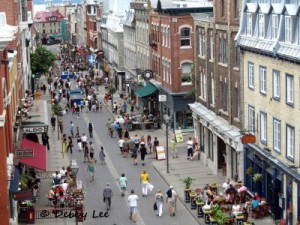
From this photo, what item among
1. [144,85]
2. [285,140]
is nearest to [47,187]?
[285,140]

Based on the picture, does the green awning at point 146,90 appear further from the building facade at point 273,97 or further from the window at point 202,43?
the building facade at point 273,97

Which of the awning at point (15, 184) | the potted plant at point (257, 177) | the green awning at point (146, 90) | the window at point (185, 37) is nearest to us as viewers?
the awning at point (15, 184)

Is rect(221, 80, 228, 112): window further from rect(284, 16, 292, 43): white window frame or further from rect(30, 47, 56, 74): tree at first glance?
rect(30, 47, 56, 74): tree

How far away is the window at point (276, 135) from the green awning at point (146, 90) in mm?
34421

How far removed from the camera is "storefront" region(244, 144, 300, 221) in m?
34.1

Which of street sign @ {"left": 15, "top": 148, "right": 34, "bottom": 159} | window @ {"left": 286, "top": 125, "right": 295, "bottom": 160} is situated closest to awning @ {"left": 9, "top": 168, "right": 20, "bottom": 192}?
street sign @ {"left": 15, "top": 148, "right": 34, "bottom": 159}

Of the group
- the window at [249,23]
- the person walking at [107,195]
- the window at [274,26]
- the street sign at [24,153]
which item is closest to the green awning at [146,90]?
the window at [249,23]

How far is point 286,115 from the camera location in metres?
35.2

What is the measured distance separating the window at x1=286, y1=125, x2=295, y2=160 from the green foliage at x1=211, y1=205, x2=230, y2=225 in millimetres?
3919

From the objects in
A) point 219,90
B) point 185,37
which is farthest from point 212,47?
point 185,37

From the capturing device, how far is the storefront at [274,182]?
3412 centimetres

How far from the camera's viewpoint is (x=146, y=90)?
72.6 m

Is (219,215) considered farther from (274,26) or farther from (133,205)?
(274,26)

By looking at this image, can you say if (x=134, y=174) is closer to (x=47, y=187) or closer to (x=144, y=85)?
(x=47, y=187)
